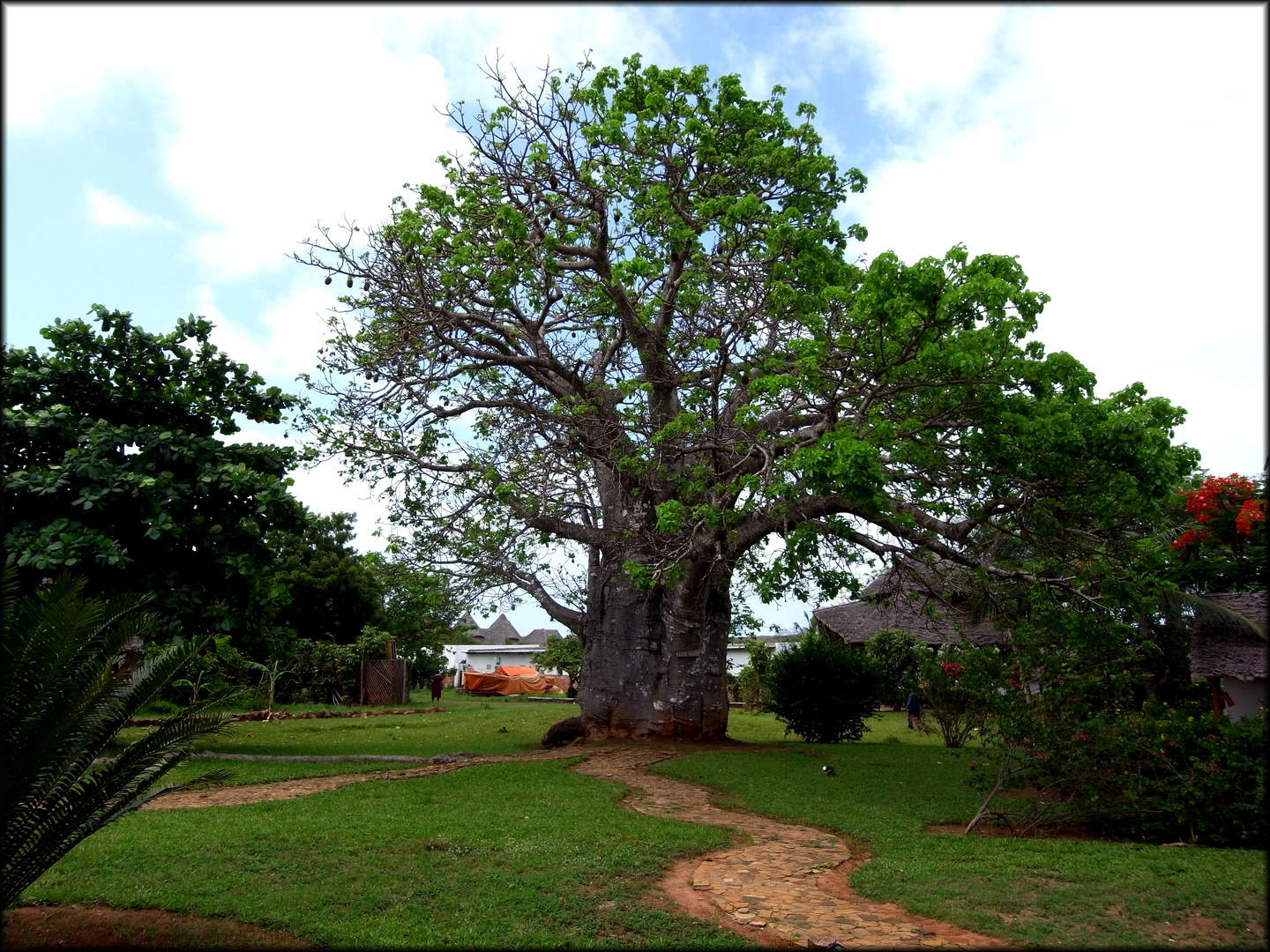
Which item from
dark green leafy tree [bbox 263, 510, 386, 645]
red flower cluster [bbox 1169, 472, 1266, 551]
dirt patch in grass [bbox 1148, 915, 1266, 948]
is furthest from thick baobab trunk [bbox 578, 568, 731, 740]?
dark green leafy tree [bbox 263, 510, 386, 645]

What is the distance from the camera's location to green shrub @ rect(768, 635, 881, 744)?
57.9ft

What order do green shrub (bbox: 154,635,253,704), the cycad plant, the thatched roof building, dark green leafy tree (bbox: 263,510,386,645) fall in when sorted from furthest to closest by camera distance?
dark green leafy tree (bbox: 263,510,386,645)
green shrub (bbox: 154,635,253,704)
the thatched roof building
the cycad plant

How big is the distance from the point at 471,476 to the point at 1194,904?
10.3 metres

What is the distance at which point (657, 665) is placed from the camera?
1578 cm

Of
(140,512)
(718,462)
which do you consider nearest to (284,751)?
(140,512)

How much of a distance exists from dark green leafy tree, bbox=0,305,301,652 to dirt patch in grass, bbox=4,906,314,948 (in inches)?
244

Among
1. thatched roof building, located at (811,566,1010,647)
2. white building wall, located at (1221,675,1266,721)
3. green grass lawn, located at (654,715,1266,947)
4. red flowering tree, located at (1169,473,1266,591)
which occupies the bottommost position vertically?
green grass lawn, located at (654,715,1266,947)

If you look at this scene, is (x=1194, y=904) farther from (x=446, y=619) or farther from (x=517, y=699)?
(x=517, y=699)

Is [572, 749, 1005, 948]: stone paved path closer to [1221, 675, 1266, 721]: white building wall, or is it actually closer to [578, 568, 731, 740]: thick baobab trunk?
[578, 568, 731, 740]: thick baobab trunk

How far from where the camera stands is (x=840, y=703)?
698 inches

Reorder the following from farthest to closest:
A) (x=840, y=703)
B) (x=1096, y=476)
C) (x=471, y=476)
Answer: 1. (x=840, y=703)
2. (x=471, y=476)
3. (x=1096, y=476)

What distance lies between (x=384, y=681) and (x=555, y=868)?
22.4 meters

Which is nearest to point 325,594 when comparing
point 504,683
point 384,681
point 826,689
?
point 384,681

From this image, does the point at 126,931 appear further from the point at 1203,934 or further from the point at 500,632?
the point at 500,632
